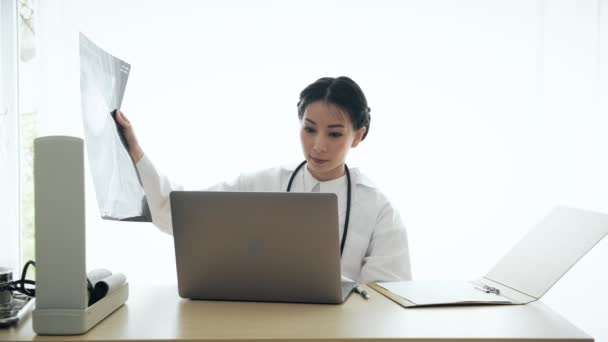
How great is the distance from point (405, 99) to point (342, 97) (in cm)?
104

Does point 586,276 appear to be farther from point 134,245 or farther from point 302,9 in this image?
point 134,245

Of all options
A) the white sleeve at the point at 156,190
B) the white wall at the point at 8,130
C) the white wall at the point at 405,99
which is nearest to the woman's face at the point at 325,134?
the white sleeve at the point at 156,190

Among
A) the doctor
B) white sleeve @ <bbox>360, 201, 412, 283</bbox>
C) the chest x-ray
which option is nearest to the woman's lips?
the doctor

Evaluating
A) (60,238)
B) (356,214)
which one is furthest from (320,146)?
(60,238)

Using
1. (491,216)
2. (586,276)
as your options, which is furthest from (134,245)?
(586,276)

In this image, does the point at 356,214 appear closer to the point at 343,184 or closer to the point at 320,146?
the point at 343,184

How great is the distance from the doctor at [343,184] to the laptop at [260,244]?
53cm

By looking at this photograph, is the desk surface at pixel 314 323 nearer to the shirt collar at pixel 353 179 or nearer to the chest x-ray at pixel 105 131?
the chest x-ray at pixel 105 131

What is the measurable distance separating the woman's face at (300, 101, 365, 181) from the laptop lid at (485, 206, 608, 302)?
2.15ft

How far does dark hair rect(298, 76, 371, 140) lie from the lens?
5.81ft

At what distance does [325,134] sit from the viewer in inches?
69.1

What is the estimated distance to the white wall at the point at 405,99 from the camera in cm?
270

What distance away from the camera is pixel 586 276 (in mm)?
2742

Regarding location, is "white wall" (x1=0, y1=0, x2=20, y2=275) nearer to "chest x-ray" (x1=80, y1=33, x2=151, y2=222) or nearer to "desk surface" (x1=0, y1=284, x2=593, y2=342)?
"chest x-ray" (x1=80, y1=33, x2=151, y2=222)
